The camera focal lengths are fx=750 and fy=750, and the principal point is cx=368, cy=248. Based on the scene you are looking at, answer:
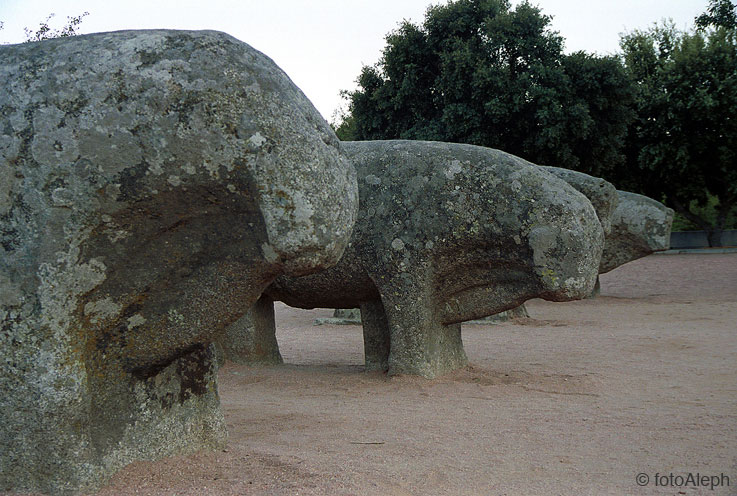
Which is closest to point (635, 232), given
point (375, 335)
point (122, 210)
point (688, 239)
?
point (375, 335)

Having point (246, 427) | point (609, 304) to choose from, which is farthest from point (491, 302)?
point (609, 304)

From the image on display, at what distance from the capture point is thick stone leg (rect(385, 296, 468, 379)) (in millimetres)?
6301

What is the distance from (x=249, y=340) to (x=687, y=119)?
59.0ft

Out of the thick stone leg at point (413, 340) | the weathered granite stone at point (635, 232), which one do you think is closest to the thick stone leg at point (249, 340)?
the thick stone leg at point (413, 340)

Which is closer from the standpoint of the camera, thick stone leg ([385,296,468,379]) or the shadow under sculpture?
the shadow under sculpture

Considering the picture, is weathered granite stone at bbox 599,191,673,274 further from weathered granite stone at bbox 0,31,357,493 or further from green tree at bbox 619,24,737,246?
weathered granite stone at bbox 0,31,357,493

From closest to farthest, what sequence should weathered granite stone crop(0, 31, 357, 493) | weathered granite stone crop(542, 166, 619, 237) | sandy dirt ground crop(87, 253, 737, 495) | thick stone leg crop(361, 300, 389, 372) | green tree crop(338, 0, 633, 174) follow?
weathered granite stone crop(0, 31, 357, 493)
sandy dirt ground crop(87, 253, 737, 495)
thick stone leg crop(361, 300, 389, 372)
weathered granite stone crop(542, 166, 619, 237)
green tree crop(338, 0, 633, 174)

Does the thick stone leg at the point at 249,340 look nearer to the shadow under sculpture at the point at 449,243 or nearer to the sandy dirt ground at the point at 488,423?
the sandy dirt ground at the point at 488,423

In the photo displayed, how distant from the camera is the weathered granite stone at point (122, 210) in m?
2.94

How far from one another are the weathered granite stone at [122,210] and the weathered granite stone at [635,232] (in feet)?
37.1

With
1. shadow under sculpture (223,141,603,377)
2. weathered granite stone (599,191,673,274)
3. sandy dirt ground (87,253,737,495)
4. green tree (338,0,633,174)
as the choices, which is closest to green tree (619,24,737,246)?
green tree (338,0,633,174)

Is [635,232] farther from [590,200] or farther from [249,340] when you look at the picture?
[249,340]

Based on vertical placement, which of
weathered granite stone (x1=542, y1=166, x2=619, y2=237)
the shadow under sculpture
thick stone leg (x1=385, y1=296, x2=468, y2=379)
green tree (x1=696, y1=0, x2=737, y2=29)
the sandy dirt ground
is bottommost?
the sandy dirt ground

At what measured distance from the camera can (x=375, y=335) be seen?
6.94m
